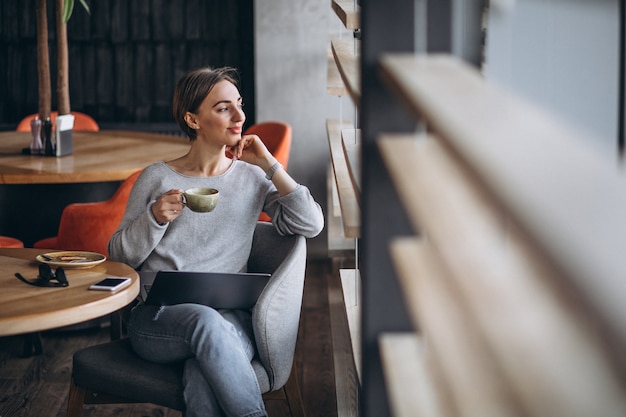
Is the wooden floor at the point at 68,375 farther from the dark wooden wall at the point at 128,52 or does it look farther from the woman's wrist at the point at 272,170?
the dark wooden wall at the point at 128,52

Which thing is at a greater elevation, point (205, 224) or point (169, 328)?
point (205, 224)

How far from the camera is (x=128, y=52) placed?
20.6 ft

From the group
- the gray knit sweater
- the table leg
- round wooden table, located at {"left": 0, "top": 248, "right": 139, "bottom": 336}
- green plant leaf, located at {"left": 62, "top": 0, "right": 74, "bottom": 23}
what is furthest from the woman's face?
green plant leaf, located at {"left": 62, "top": 0, "right": 74, "bottom": 23}

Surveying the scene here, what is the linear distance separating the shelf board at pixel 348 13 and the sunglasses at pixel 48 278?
101cm

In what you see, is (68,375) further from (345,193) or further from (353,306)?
(345,193)

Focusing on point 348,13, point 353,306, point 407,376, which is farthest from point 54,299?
point 407,376

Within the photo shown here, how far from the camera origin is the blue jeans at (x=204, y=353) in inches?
98.0

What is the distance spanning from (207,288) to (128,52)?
3.90 meters

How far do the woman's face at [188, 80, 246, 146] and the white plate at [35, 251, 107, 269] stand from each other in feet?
1.69

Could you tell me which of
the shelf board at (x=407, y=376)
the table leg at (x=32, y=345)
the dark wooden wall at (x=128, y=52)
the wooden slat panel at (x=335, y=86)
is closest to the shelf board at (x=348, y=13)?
the wooden slat panel at (x=335, y=86)

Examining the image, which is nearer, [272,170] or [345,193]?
[345,193]

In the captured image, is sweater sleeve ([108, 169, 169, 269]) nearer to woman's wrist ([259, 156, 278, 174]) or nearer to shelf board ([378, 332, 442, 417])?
woman's wrist ([259, 156, 278, 174])

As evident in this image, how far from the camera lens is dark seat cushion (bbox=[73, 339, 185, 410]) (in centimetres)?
257

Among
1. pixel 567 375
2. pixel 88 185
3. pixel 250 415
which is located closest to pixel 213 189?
pixel 250 415
